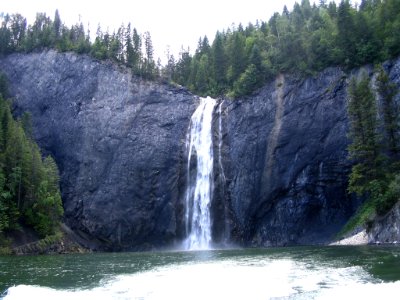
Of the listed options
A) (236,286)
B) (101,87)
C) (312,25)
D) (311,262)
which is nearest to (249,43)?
(312,25)

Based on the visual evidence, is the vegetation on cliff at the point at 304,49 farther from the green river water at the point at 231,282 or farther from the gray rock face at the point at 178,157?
the green river water at the point at 231,282

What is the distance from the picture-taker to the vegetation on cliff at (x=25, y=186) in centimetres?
5137

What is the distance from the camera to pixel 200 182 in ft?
192

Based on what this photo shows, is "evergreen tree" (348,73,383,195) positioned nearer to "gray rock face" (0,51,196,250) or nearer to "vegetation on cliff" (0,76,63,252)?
"gray rock face" (0,51,196,250)

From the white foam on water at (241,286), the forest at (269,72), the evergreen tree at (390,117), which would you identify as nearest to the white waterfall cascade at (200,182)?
the forest at (269,72)

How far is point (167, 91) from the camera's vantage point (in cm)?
6819

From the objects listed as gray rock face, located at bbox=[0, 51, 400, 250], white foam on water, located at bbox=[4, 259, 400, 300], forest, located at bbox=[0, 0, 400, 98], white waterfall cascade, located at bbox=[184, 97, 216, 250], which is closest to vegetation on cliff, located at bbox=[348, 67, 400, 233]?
gray rock face, located at bbox=[0, 51, 400, 250]

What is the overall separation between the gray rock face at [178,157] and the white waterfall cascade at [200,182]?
1.02m

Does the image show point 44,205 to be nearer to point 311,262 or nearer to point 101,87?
point 101,87

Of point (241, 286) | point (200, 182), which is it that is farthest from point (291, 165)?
point (241, 286)

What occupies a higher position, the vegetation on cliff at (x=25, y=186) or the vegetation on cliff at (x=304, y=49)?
the vegetation on cliff at (x=304, y=49)

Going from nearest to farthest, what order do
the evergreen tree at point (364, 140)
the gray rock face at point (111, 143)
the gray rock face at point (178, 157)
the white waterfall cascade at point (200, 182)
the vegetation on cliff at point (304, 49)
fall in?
the evergreen tree at point (364, 140) < the gray rock face at point (178, 157) < the white waterfall cascade at point (200, 182) < the vegetation on cliff at point (304, 49) < the gray rock face at point (111, 143)

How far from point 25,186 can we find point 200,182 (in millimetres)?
21975

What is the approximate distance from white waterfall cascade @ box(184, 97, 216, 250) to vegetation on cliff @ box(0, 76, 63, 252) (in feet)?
54.4
